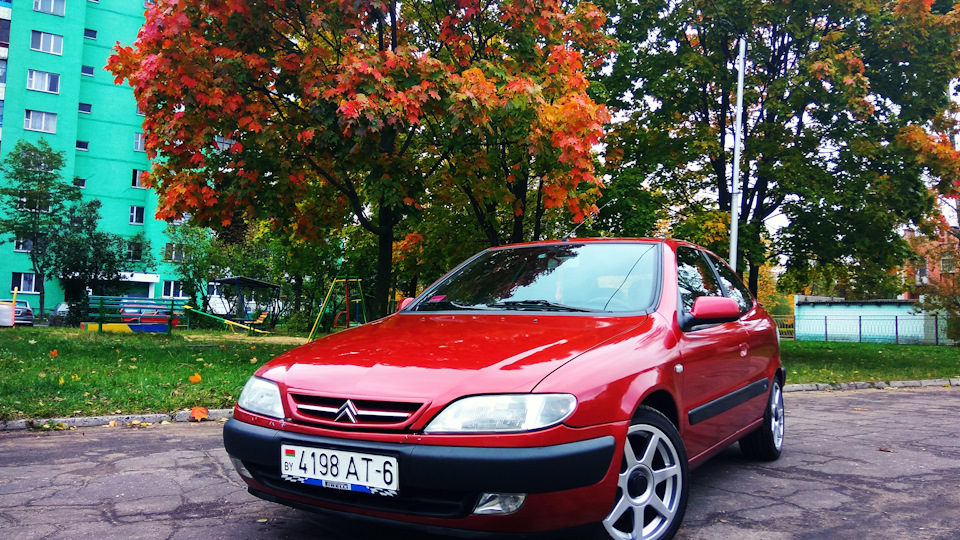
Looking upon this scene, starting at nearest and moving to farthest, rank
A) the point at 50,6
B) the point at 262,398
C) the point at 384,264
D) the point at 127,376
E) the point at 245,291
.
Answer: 1. the point at 262,398
2. the point at 127,376
3. the point at 384,264
4. the point at 245,291
5. the point at 50,6

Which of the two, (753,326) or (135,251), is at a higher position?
(135,251)

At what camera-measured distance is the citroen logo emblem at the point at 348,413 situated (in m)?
2.56

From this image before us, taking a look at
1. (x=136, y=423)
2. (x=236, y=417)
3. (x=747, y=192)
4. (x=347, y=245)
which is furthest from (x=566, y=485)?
(x=347, y=245)

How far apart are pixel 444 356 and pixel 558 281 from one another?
1.19m

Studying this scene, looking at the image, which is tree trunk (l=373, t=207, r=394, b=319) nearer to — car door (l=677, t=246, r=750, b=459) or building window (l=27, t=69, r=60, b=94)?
car door (l=677, t=246, r=750, b=459)

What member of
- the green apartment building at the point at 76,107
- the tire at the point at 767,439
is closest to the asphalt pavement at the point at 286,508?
the tire at the point at 767,439

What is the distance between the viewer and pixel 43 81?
42.7 metres

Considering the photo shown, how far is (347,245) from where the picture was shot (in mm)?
20125

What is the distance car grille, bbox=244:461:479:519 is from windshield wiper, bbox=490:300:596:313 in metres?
1.32

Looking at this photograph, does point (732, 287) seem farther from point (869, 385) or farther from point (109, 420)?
point (869, 385)

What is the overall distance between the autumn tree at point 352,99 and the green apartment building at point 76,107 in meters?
31.1

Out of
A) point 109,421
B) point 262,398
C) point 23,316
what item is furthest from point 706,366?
point 23,316

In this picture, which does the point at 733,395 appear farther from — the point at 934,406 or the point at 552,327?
the point at 934,406

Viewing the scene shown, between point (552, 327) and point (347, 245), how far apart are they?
17.5 m
